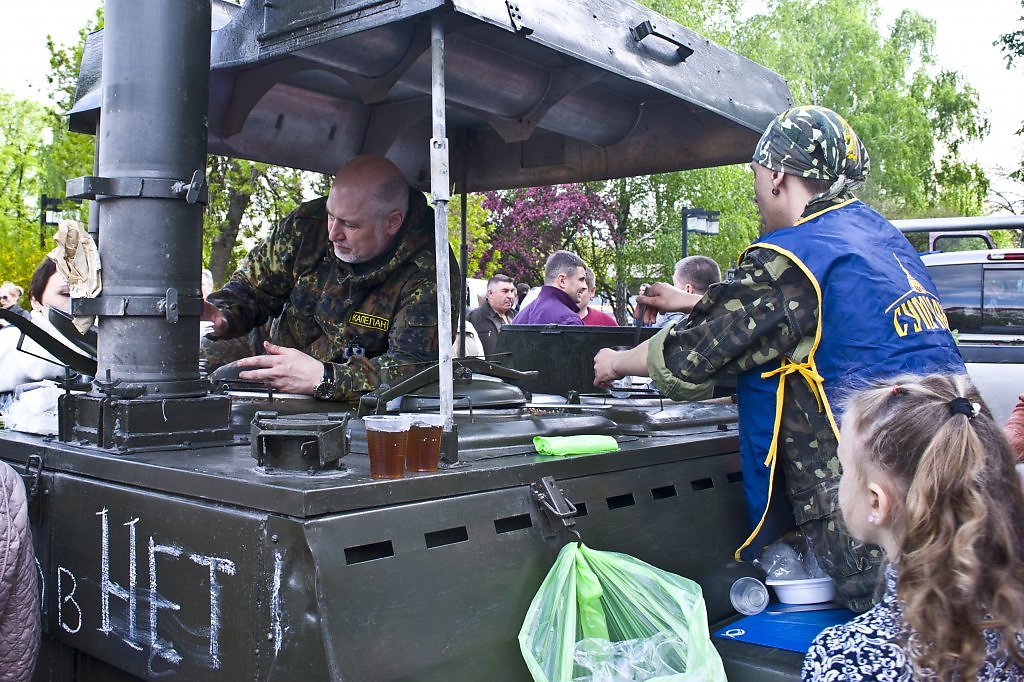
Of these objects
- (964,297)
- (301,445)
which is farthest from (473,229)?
(301,445)

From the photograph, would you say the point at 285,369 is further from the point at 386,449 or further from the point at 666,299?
the point at 666,299

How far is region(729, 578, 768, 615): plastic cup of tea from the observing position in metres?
2.79

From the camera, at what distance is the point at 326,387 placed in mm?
3141

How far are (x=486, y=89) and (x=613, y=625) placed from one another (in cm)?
175

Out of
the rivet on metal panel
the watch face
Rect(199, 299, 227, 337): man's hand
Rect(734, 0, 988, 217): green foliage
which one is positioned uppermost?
Rect(734, 0, 988, 217): green foliage

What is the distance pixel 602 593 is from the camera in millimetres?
2314

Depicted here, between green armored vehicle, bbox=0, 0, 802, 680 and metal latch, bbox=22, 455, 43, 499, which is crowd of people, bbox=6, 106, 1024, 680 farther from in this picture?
metal latch, bbox=22, 455, 43, 499

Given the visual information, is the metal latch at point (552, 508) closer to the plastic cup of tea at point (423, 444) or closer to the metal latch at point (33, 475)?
the plastic cup of tea at point (423, 444)

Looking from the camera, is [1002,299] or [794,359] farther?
[1002,299]

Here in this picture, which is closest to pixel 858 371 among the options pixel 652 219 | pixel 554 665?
pixel 554 665

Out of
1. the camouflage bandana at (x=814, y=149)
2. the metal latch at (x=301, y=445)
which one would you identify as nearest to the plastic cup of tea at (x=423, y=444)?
the metal latch at (x=301, y=445)

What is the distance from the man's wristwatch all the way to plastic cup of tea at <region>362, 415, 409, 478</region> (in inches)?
40.1

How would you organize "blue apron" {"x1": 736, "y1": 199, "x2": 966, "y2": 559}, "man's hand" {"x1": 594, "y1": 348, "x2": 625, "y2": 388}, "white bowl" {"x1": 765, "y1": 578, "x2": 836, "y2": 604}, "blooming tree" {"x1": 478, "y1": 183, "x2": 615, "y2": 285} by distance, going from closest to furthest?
"blue apron" {"x1": 736, "y1": 199, "x2": 966, "y2": 559}
"white bowl" {"x1": 765, "y1": 578, "x2": 836, "y2": 604}
"man's hand" {"x1": 594, "y1": 348, "x2": 625, "y2": 388}
"blooming tree" {"x1": 478, "y1": 183, "x2": 615, "y2": 285}

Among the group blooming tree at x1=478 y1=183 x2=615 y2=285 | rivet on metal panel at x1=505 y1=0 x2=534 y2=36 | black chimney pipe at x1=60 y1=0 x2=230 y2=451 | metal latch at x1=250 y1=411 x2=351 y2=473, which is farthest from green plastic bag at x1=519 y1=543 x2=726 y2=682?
blooming tree at x1=478 y1=183 x2=615 y2=285
